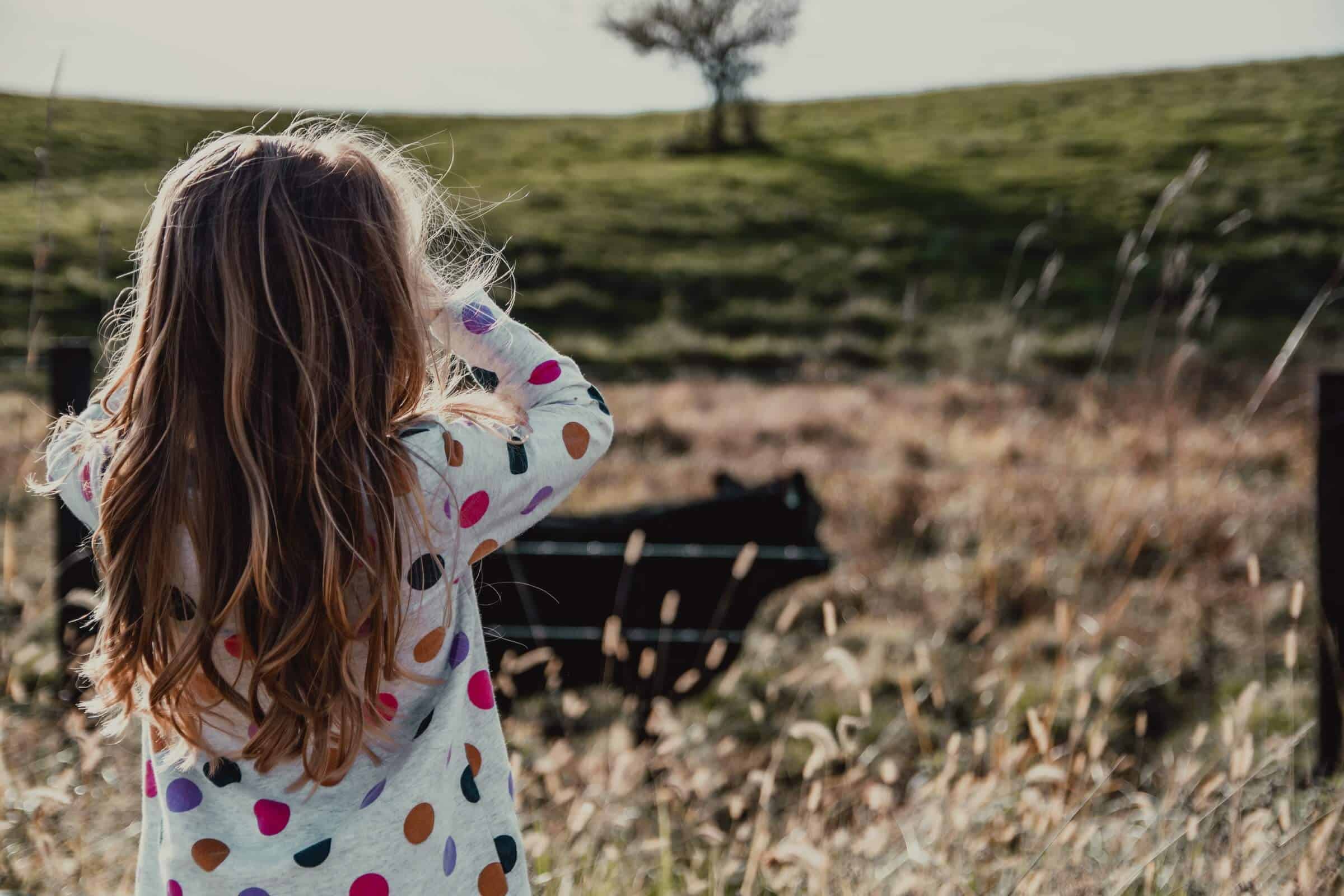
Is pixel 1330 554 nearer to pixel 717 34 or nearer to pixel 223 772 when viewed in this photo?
pixel 223 772

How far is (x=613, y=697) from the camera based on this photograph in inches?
172

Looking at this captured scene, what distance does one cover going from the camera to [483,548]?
4.65 ft

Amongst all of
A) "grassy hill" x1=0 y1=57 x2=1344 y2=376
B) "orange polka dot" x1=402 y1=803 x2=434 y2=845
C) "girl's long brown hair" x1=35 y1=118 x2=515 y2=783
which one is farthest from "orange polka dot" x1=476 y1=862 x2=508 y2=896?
"grassy hill" x1=0 y1=57 x2=1344 y2=376

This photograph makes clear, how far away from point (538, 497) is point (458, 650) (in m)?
0.23

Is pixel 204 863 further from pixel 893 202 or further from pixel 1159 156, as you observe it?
pixel 1159 156

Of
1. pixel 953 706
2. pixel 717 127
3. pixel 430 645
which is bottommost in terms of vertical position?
pixel 953 706

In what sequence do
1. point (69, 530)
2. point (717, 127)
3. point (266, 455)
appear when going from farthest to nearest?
point (717, 127) < point (69, 530) < point (266, 455)

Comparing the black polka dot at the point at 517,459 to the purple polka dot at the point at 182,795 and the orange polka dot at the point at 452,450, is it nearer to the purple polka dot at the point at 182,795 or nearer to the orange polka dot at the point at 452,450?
the orange polka dot at the point at 452,450

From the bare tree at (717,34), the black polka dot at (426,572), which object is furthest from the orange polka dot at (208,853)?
the bare tree at (717,34)

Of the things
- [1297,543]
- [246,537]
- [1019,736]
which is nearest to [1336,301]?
[1297,543]

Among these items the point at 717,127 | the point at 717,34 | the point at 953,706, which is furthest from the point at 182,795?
the point at 717,127

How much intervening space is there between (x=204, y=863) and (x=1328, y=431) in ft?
9.14

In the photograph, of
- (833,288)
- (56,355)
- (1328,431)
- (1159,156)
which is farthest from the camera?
(1159,156)

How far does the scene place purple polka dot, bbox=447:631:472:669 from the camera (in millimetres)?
1425
